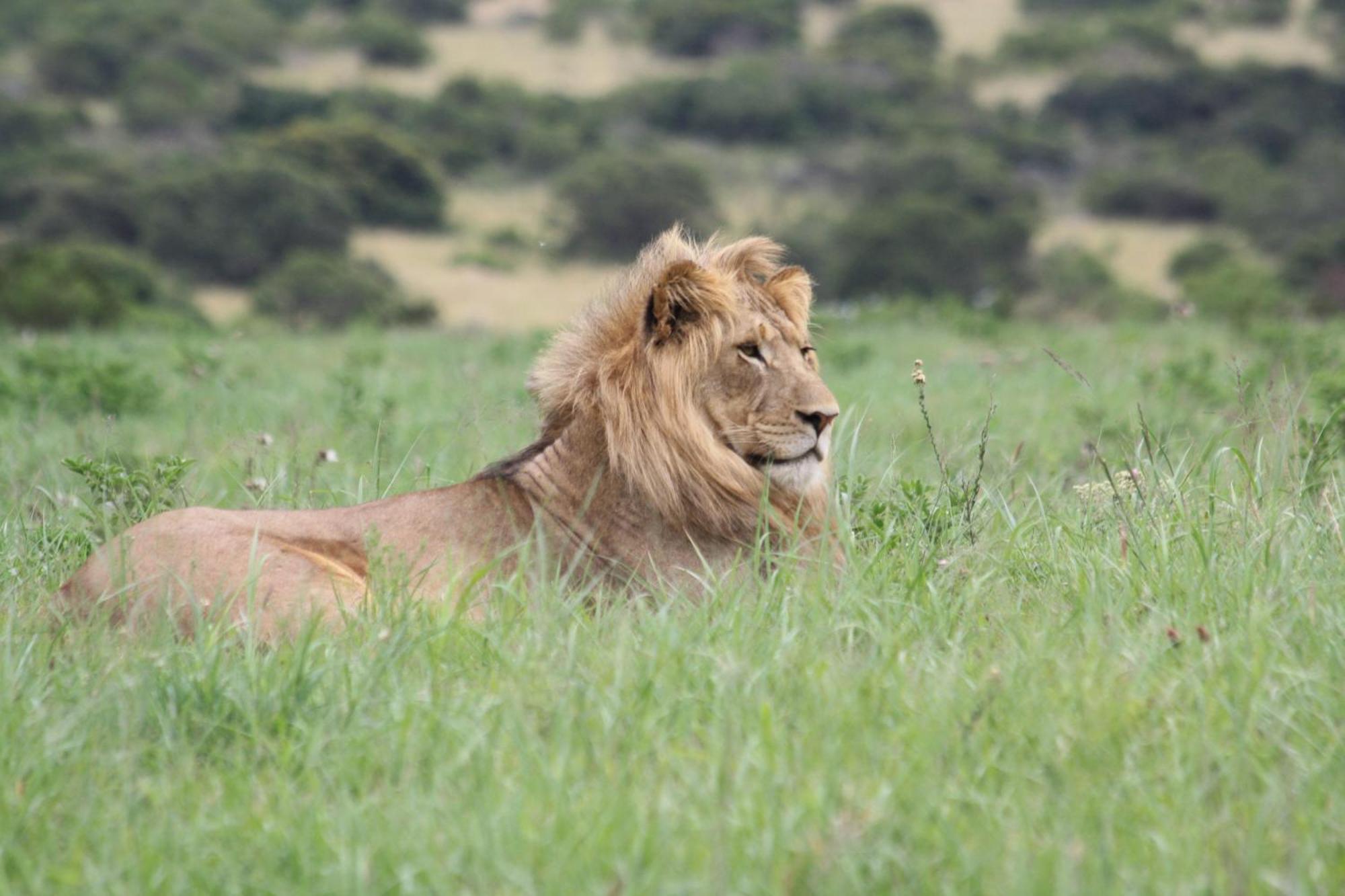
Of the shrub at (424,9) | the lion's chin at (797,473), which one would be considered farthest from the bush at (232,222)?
the lion's chin at (797,473)

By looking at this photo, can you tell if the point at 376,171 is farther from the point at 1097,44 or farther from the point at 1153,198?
the point at 1097,44

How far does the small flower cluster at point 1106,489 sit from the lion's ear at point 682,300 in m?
1.14

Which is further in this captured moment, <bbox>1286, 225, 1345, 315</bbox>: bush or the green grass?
<bbox>1286, 225, 1345, 315</bbox>: bush

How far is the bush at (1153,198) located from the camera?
42.8 metres

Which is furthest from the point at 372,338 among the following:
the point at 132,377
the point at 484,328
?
the point at 132,377

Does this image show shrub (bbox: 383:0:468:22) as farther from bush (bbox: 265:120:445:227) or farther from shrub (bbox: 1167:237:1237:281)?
shrub (bbox: 1167:237:1237:281)

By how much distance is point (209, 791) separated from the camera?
9.32 feet

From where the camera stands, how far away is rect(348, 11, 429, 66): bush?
55.3 m

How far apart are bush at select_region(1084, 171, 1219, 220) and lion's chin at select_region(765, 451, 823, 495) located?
4096 centimetres

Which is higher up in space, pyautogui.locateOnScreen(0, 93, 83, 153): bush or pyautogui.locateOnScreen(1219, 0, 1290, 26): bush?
pyautogui.locateOnScreen(1219, 0, 1290, 26): bush

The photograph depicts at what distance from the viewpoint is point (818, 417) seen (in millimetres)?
4031

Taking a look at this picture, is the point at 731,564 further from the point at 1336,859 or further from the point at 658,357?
the point at 1336,859

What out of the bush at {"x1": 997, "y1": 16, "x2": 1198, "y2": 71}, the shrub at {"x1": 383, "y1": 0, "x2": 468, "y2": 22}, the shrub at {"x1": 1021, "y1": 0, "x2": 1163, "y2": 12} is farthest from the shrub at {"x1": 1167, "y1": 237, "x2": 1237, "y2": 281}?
the shrub at {"x1": 383, "y1": 0, "x2": 468, "y2": 22}

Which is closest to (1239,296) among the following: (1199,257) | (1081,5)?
(1199,257)
